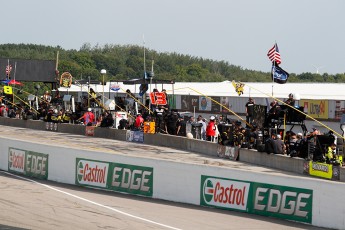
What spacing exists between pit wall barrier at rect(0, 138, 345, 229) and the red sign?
8617 mm

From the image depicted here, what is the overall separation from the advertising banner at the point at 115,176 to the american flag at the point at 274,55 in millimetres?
9593

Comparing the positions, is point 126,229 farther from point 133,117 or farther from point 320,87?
point 320,87

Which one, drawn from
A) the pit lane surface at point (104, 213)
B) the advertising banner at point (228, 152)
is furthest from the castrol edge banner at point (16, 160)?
the advertising banner at point (228, 152)

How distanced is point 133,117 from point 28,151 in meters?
12.6

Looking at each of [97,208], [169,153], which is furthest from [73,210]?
[169,153]

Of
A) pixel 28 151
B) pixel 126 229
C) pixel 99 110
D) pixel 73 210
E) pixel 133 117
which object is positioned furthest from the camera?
pixel 99 110

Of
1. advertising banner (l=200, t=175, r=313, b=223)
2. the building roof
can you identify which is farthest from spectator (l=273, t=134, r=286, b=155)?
the building roof

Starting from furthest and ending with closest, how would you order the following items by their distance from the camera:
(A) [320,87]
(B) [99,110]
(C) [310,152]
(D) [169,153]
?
(A) [320,87] < (B) [99,110] < (D) [169,153] < (C) [310,152]

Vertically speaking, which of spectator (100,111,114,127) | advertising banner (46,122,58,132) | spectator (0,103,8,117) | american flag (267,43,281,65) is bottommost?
advertising banner (46,122,58,132)

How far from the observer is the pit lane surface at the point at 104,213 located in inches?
718

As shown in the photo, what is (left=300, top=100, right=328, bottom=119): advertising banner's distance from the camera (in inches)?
1943

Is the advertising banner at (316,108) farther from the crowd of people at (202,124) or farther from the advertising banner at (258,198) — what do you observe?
the advertising banner at (258,198)

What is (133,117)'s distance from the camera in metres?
41.2

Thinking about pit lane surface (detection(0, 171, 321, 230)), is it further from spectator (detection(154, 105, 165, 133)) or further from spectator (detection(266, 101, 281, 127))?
spectator (detection(154, 105, 165, 133))
